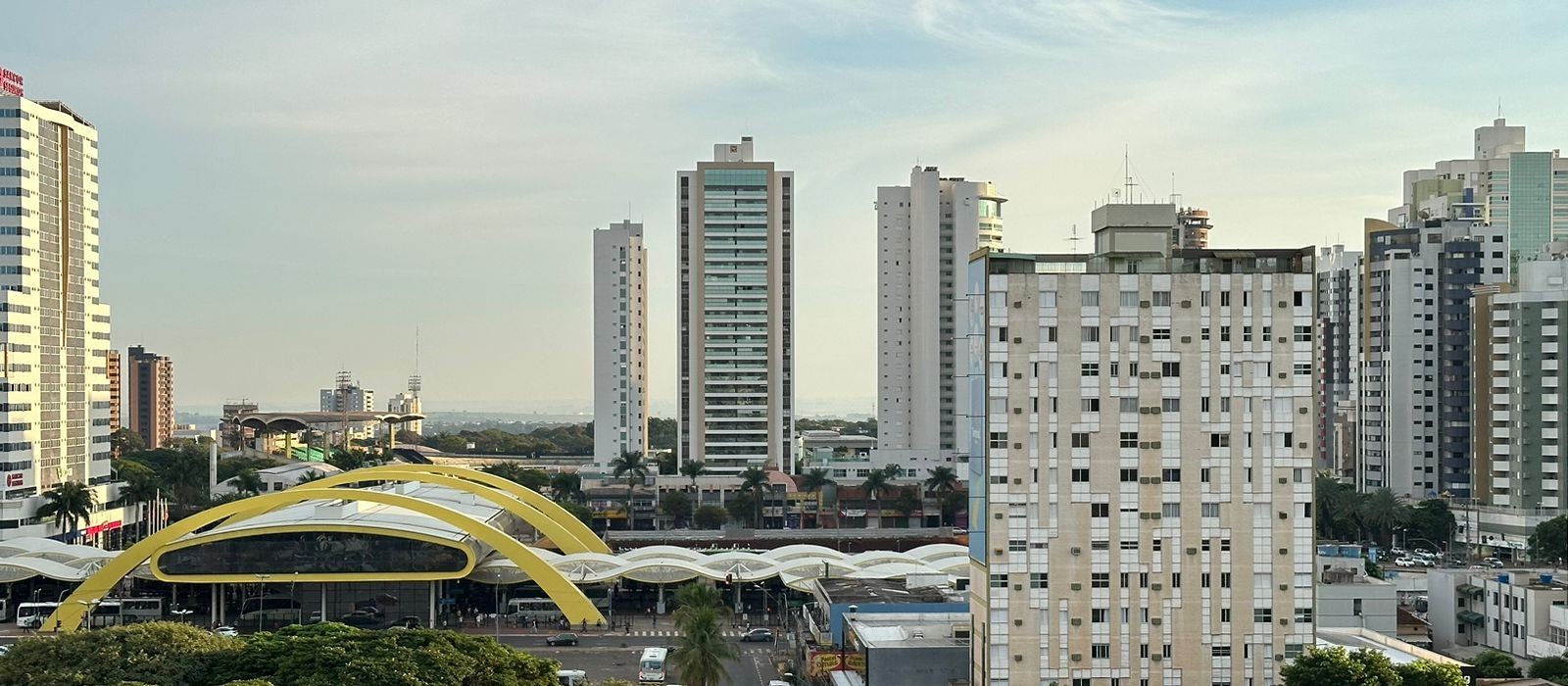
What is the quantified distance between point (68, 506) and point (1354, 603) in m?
60.8

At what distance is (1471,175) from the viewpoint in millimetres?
116562

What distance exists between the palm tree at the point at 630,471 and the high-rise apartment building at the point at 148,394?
78.9 meters

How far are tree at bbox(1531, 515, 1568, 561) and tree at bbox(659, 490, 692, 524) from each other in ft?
164

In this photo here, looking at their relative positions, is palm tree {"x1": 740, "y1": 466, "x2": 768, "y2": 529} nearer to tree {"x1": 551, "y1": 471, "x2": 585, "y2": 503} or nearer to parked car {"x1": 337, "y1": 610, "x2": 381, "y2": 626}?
tree {"x1": 551, "y1": 471, "x2": 585, "y2": 503}

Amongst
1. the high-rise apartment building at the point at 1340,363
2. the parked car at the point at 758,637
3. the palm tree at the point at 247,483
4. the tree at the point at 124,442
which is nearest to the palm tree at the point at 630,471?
the palm tree at the point at 247,483

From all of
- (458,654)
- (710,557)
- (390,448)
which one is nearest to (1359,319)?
(710,557)

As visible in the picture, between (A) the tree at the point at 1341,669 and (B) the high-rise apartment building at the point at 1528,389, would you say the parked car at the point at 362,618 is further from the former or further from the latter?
(B) the high-rise apartment building at the point at 1528,389

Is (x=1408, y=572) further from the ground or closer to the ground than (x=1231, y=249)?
closer to the ground

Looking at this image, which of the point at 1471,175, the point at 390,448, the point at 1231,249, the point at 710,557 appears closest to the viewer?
the point at 1231,249

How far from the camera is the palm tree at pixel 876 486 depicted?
105 m

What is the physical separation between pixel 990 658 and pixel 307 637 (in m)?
17.0

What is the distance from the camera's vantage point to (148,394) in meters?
174

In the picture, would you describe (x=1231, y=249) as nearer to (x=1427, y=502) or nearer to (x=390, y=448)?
(x=1427, y=502)

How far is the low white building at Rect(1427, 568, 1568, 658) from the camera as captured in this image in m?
54.5
